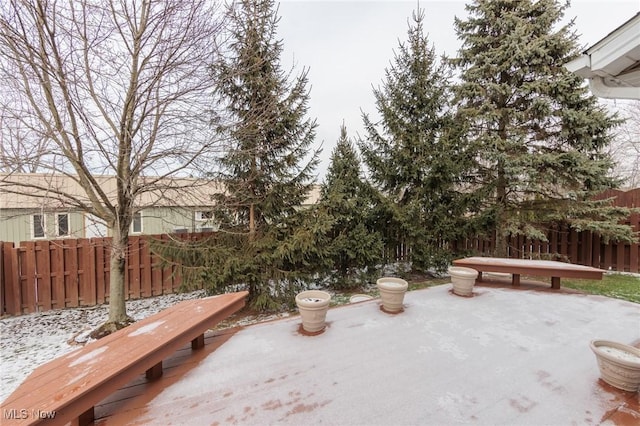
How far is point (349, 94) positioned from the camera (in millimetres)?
9812

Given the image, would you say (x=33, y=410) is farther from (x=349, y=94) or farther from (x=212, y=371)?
(x=349, y=94)

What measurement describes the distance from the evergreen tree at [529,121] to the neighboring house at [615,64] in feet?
12.1

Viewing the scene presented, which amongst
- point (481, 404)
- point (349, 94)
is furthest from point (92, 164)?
point (349, 94)

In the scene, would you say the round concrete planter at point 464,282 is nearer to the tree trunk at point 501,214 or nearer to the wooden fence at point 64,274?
the tree trunk at point 501,214

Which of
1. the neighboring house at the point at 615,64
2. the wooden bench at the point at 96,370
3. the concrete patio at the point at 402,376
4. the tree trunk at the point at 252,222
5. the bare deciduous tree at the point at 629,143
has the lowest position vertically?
the concrete patio at the point at 402,376

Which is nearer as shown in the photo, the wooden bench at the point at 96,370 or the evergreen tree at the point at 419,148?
the wooden bench at the point at 96,370

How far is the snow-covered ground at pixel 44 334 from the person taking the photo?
11.0 ft

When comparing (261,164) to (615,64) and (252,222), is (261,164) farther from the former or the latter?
(615,64)

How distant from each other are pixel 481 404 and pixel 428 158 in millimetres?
5425

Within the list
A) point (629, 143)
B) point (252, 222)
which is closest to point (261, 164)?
point (252, 222)

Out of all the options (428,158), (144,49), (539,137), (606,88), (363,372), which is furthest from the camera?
(539,137)

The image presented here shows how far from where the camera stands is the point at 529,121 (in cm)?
691

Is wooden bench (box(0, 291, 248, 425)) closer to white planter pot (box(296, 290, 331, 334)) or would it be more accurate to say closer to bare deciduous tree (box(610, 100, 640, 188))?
white planter pot (box(296, 290, 331, 334))

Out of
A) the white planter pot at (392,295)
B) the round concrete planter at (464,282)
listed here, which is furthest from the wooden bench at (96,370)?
the round concrete planter at (464,282)
